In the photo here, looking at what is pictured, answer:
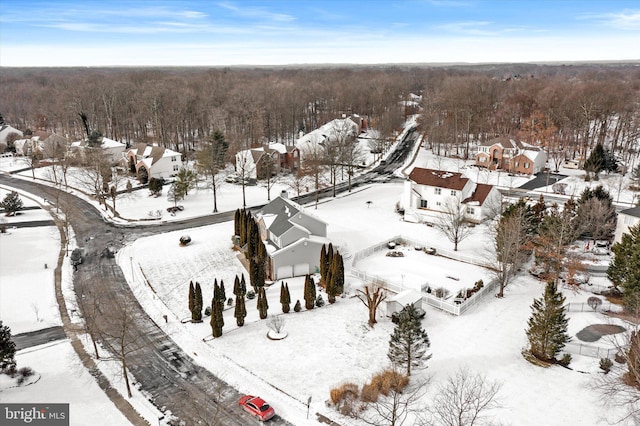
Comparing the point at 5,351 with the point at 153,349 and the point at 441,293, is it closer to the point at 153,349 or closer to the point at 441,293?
the point at 153,349

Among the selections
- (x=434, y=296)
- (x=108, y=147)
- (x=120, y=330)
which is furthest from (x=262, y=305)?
(x=108, y=147)

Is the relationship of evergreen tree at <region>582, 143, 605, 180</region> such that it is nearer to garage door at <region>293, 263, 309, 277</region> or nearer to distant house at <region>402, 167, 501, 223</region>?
distant house at <region>402, 167, 501, 223</region>

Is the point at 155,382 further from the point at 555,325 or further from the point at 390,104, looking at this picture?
the point at 390,104

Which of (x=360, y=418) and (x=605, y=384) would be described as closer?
(x=360, y=418)

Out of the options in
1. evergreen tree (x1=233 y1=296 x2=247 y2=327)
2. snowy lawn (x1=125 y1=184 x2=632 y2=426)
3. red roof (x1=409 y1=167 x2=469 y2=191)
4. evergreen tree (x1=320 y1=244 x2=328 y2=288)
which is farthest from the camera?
red roof (x1=409 y1=167 x2=469 y2=191)

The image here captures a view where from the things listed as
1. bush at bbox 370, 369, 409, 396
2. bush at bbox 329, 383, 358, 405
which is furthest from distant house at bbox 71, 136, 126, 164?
bush at bbox 370, 369, 409, 396

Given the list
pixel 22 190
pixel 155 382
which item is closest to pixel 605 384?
pixel 155 382
